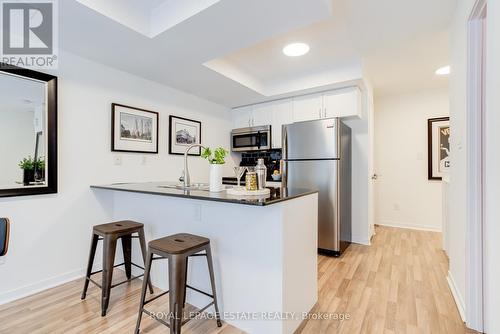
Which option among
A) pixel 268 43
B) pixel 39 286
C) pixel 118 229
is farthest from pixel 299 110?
pixel 39 286

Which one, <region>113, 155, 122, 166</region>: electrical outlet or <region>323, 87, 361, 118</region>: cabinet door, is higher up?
<region>323, 87, 361, 118</region>: cabinet door

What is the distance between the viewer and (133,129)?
2.76 metres

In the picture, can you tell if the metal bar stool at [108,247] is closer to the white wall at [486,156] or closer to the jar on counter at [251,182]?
the jar on counter at [251,182]

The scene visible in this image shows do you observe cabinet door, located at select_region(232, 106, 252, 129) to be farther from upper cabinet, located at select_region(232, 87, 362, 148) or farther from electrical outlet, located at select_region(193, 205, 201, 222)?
electrical outlet, located at select_region(193, 205, 201, 222)

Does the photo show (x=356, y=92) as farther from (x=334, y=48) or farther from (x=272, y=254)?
(x=272, y=254)

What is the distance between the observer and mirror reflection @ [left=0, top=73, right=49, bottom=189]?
192cm

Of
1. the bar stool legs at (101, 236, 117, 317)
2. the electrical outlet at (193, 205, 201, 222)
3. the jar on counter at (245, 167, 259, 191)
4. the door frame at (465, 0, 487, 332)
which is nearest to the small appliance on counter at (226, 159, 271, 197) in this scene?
the jar on counter at (245, 167, 259, 191)

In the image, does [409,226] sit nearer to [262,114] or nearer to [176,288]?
[262,114]

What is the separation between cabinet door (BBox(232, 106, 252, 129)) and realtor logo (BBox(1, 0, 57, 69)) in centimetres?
259

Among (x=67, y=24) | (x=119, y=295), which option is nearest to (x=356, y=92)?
(x=67, y=24)

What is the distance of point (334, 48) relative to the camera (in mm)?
2625

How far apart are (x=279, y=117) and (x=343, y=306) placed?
2.68 metres

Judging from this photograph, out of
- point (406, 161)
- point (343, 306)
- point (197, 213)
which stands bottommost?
point (343, 306)

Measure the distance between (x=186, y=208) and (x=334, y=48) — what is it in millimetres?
2268
